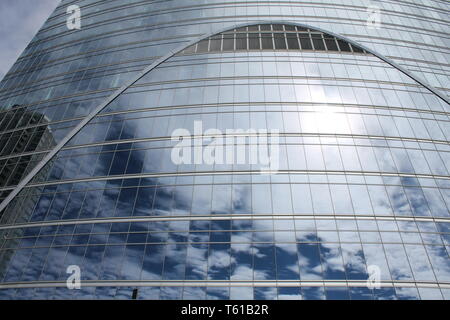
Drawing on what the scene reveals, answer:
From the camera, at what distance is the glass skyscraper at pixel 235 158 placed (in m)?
20.5

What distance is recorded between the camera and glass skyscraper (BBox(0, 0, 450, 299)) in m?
20.5

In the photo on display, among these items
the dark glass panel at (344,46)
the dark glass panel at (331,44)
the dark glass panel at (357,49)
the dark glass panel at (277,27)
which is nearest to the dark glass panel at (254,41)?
the dark glass panel at (277,27)

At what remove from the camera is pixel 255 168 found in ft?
80.7

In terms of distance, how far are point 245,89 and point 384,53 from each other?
19.3 m

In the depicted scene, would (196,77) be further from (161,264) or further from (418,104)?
(418,104)

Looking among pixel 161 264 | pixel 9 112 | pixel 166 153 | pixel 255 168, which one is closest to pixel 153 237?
pixel 161 264

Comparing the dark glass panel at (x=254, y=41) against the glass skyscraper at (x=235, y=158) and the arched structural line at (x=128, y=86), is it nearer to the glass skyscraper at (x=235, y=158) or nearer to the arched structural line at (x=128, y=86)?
the glass skyscraper at (x=235, y=158)

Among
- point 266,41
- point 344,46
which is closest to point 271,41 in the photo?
point 266,41
